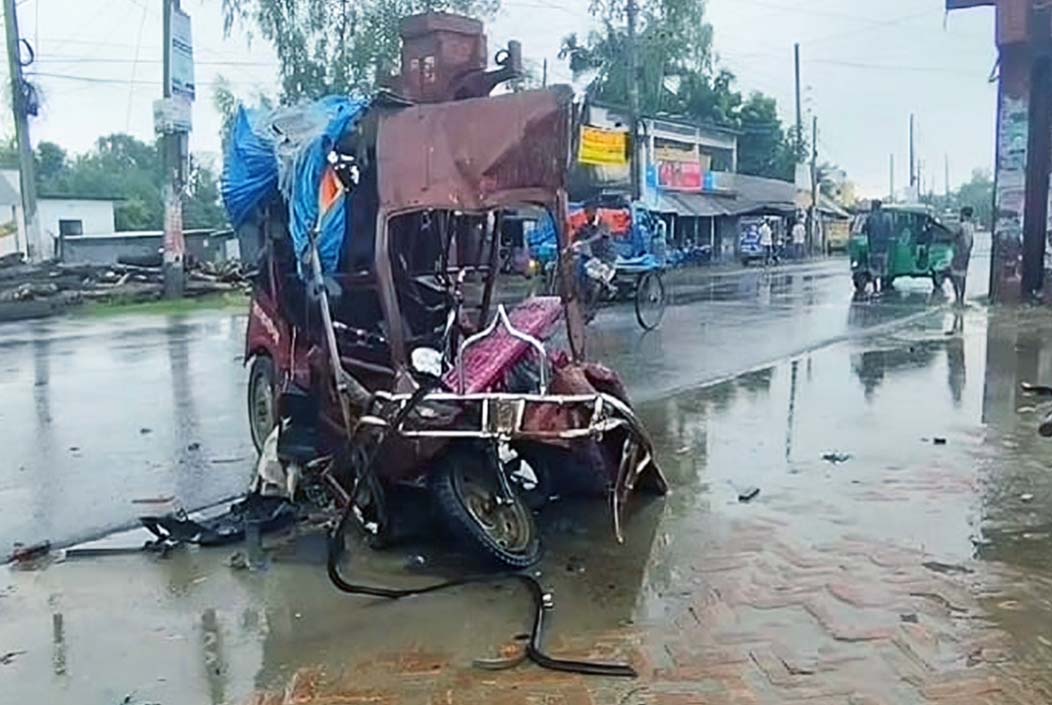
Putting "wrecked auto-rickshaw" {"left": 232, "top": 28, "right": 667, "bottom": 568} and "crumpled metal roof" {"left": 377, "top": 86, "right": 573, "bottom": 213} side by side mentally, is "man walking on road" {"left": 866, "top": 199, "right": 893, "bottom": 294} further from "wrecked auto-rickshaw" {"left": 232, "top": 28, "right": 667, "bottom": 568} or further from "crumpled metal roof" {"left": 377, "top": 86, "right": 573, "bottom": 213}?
"crumpled metal roof" {"left": 377, "top": 86, "right": 573, "bottom": 213}

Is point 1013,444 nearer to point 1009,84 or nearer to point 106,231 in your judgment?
point 1009,84

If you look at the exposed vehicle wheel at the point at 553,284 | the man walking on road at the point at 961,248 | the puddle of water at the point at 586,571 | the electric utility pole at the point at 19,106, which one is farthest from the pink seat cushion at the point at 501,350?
the electric utility pole at the point at 19,106

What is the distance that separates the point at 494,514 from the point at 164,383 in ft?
21.9

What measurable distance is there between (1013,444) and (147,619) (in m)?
5.98

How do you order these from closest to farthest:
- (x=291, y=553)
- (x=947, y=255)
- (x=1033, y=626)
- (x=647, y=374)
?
(x=1033, y=626) < (x=291, y=553) < (x=647, y=374) < (x=947, y=255)

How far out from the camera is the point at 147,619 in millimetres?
4559

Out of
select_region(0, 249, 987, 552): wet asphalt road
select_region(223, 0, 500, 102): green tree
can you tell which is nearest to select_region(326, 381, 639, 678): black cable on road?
select_region(0, 249, 987, 552): wet asphalt road

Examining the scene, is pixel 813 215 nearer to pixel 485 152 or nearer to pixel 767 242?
pixel 767 242

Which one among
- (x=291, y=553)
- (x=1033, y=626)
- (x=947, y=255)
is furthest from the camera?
(x=947, y=255)

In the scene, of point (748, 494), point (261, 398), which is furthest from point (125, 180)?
point (748, 494)

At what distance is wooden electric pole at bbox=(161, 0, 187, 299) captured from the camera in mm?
20391

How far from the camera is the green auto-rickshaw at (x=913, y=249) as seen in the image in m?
22.2

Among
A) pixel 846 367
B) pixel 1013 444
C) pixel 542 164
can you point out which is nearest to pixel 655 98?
pixel 846 367

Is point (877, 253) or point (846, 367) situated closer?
point (846, 367)
